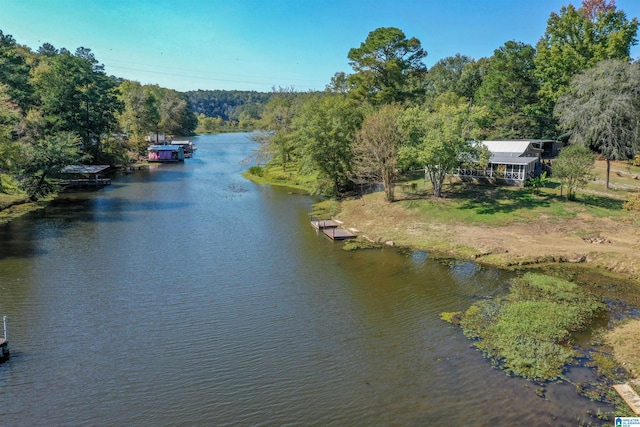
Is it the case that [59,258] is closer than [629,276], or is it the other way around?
[629,276]

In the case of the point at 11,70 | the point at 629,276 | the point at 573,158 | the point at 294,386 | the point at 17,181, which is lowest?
the point at 294,386

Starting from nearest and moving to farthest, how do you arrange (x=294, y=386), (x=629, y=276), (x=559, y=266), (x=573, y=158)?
(x=294, y=386), (x=629, y=276), (x=559, y=266), (x=573, y=158)

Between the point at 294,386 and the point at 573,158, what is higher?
the point at 573,158

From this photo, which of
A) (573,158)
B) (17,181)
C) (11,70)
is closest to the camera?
(573,158)

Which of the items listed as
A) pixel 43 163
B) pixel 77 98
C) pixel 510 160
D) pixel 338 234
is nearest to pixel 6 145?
pixel 43 163

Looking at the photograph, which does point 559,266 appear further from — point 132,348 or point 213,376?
point 132,348

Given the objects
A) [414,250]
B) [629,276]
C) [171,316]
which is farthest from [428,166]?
[171,316]
